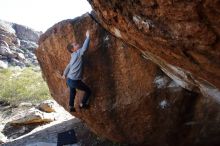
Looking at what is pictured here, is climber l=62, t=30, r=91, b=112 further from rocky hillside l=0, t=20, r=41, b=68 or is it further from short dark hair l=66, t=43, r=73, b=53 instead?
rocky hillside l=0, t=20, r=41, b=68

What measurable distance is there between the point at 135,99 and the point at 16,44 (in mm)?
33826

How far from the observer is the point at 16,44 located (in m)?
40.6

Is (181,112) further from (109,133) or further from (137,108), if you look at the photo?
(109,133)

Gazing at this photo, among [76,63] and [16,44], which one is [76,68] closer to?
[76,63]

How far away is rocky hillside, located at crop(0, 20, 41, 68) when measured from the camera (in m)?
37.3

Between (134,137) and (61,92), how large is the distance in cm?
255

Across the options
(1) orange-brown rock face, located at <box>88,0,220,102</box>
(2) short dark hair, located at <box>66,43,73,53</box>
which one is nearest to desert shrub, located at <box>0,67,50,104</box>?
(2) short dark hair, located at <box>66,43,73,53</box>

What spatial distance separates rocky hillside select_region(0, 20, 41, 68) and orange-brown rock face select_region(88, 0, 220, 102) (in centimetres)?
2983

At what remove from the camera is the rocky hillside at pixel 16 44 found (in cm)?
3728

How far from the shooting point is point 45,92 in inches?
887

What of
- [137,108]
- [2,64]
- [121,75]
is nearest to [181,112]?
[137,108]

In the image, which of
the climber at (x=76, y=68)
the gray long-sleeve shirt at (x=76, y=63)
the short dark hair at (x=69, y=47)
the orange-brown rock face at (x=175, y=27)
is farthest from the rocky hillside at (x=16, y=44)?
the orange-brown rock face at (x=175, y=27)

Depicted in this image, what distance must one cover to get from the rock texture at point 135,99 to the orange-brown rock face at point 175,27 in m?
1.94

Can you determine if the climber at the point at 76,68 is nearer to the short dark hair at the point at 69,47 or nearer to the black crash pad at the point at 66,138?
the short dark hair at the point at 69,47
